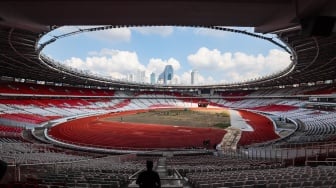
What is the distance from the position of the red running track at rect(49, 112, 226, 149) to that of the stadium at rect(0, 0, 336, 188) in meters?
0.14

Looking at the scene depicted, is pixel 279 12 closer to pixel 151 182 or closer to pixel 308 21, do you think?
pixel 308 21

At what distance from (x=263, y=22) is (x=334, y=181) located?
4970mm

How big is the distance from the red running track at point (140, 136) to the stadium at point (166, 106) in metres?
0.14

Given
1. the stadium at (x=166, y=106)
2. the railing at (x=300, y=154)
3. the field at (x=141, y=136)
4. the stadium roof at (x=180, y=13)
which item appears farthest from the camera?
the field at (x=141, y=136)

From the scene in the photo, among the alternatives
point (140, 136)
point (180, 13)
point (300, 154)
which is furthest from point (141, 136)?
point (180, 13)

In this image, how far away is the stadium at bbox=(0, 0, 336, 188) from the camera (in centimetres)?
830

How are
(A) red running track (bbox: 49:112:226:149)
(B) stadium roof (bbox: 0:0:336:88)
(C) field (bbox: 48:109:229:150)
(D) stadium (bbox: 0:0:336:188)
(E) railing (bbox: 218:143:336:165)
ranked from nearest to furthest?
(B) stadium roof (bbox: 0:0:336:88) → (D) stadium (bbox: 0:0:336:188) → (E) railing (bbox: 218:143:336:165) → (C) field (bbox: 48:109:229:150) → (A) red running track (bbox: 49:112:226:149)

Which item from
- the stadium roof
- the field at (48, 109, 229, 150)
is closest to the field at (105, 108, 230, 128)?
the field at (48, 109, 229, 150)

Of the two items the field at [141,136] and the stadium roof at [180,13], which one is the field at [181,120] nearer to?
the field at [141,136]

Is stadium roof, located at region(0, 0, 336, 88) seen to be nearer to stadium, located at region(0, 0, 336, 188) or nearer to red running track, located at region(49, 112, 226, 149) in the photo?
stadium, located at region(0, 0, 336, 188)

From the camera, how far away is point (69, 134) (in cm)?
3841

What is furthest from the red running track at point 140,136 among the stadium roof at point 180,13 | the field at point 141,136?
the stadium roof at point 180,13

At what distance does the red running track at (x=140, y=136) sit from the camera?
33.3 metres

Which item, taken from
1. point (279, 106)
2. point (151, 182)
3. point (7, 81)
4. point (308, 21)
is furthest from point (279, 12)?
point (279, 106)
